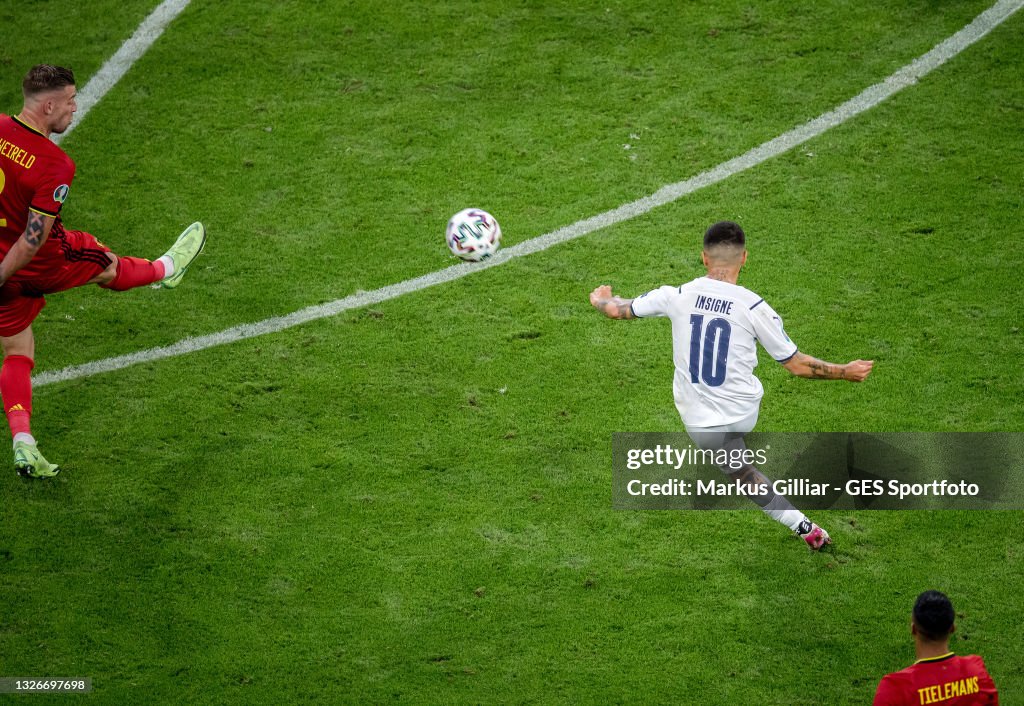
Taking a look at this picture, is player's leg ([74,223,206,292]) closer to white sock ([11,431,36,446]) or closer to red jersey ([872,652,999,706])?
white sock ([11,431,36,446])

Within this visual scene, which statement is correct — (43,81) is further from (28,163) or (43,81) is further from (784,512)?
(784,512)

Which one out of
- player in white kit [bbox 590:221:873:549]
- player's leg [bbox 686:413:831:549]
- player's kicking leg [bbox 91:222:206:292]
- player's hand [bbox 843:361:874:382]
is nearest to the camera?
player's hand [bbox 843:361:874:382]

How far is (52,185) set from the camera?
20.6 feet

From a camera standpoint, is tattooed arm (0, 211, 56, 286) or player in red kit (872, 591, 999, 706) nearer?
player in red kit (872, 591, 999, 706)

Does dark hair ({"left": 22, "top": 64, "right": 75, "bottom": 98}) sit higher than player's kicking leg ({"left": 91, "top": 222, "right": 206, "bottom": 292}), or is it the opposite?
dark hair ({"left": 22, "top": 64, "right": 75, "bottom": 98})

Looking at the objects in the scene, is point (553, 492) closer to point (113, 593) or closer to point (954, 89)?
point (113, 593)

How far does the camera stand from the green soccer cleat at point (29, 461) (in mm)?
6600

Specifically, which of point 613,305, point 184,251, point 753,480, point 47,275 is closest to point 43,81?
point 47,275

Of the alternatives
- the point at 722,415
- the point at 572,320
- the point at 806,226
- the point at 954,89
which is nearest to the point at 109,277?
the point at 572,320

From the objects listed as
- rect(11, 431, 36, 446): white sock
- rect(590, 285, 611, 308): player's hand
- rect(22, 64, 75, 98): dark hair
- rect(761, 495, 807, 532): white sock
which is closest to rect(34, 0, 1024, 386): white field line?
rect(11, 431, 36, 446): white sock

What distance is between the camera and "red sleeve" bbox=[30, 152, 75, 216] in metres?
6.26

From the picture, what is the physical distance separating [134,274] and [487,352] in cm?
238

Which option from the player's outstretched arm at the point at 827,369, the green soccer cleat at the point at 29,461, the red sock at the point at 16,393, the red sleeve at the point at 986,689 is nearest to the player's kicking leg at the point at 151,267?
the red sock at the point at 16,393

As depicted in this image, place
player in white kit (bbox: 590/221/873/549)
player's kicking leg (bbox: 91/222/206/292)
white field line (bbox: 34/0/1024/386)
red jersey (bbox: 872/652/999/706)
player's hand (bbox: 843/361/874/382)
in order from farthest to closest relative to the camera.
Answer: white field line (bbox: 34/0/1024/386)
player's kicking leg (bbox: 91/222/206/292)
player in white kit (bbox: 590/221/873/549)
player's hand (bbox: 843/361/874/382)
red jersey (bbox: 872/652/999/706)
